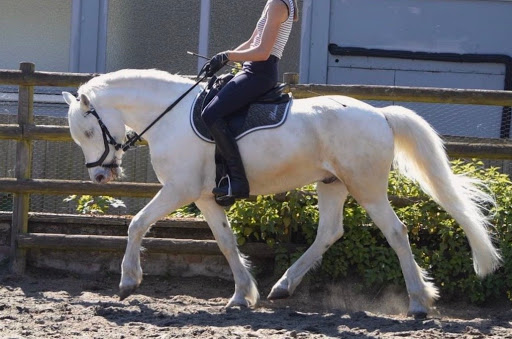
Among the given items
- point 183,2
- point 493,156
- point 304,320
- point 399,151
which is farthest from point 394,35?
point 304,320

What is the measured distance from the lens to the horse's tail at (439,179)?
22.0 ft

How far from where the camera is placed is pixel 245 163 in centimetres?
669

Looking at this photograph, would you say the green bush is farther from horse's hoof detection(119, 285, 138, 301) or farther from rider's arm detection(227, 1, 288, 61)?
rider's arm detection(227, 1, 288, 61)

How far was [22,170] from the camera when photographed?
8102mm

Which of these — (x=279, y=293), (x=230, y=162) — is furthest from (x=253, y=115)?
(x=279, y=293)

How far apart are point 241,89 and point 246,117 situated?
0.71 feet

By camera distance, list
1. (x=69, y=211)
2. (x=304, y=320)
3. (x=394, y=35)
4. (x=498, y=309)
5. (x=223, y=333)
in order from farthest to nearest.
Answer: (x=394, y=35) < (x=69, y=211) < (x=498, y=309) < (x=304, y=320) < (x=223, y=333)

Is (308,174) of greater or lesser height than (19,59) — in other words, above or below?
below

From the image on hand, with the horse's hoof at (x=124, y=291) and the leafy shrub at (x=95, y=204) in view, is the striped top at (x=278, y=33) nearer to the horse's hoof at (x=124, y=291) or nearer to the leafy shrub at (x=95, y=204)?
the horse's hoof at (x=124, y=291)

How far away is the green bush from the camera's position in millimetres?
7371

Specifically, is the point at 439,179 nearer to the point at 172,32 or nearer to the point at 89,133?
the point at 89,133

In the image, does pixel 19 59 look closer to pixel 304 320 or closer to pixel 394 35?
pixel 394 35

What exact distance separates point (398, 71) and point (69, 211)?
4.28 metres

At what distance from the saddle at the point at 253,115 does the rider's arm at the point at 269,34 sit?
0.33 meters
